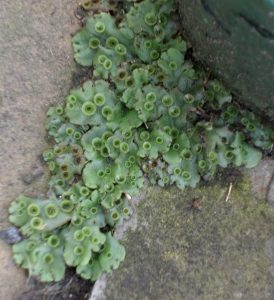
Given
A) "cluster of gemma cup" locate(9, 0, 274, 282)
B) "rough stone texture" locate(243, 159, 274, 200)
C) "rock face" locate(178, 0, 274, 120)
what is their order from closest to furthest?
"rock face" locate(178, 0, 274, 120), "cluster of gemma cup" locate(9, 0, 274, 282), "rough stone texture" locate(243, 159, 274, 200)

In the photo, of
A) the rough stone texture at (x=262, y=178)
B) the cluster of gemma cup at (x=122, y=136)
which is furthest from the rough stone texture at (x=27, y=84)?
the rough stone texture at (x=262, y=178)

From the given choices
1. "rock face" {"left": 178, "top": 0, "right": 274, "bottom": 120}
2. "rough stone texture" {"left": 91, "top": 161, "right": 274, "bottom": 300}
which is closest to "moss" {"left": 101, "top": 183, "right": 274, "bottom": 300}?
"rough stone texture" {"left": 91, "top": 161, "right": 274, "bottom": 300}

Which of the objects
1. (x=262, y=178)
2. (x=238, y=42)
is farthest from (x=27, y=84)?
(x=262, y=178)

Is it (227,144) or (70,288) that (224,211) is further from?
(70,288)

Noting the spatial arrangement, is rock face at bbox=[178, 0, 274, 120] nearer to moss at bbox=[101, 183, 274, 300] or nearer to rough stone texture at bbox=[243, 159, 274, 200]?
rough stone texture at bbox=[243, 159, 274, 200]

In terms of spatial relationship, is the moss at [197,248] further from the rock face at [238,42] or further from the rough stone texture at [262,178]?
the rock face at [238,42]

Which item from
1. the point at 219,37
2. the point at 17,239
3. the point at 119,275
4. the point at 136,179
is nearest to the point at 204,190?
the point at 136,179

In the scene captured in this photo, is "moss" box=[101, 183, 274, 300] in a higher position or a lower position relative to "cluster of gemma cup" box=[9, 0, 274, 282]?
lower
